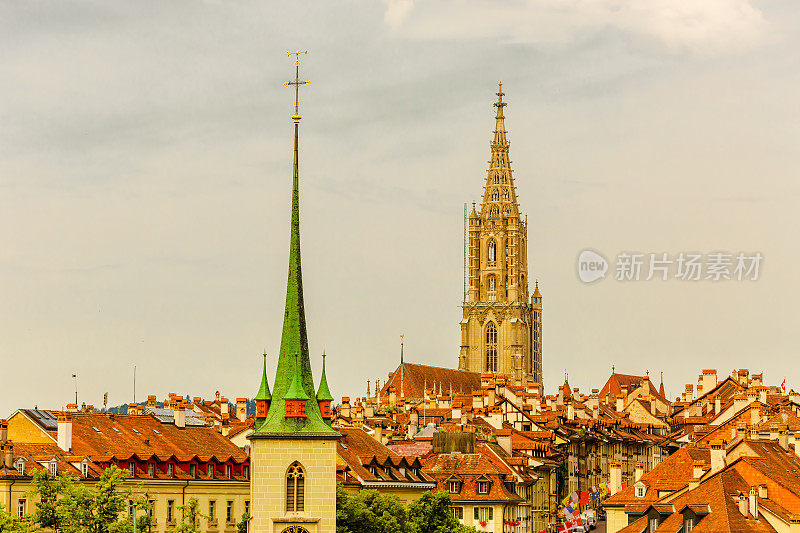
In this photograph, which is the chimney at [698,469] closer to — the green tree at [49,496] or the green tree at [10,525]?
the green tree at [49,496]

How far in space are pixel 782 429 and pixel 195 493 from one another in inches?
1714

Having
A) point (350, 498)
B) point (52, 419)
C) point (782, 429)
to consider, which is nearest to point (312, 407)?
point (350, 498)

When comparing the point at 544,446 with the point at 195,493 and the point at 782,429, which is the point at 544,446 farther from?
the point at 195,493

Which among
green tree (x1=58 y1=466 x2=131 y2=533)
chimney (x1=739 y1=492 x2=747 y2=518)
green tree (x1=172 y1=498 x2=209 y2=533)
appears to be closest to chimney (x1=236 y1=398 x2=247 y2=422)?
green tree (x1=172 y1=498 x2=209 y2=533)

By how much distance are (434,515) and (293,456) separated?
25442 mm

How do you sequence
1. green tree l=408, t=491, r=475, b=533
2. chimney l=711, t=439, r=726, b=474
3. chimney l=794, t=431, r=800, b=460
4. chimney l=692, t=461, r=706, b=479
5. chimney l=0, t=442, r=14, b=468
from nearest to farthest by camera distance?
chimney l=692, t=461, r=706, b=479 → chimney l=711, t=439, r=726, b=474 → chimney l=0, t=442, r=14, b=468 → chimney l=794, t=431, r=800, b=460 → green tree l=408, t=491, r=475, b=533

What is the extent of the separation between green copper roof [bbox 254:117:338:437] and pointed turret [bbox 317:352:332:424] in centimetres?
35

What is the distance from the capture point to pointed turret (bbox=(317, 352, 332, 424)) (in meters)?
108

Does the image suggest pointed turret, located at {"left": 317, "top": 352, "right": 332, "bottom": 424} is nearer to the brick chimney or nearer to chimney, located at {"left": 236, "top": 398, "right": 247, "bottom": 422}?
the brick chimney

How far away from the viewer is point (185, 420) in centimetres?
16225

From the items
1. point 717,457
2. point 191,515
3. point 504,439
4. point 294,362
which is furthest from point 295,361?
point 504,439

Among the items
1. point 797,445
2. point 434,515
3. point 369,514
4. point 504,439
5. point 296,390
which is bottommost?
point 369,514

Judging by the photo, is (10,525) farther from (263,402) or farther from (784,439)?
(784,439)

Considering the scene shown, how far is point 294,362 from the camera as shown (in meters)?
109
